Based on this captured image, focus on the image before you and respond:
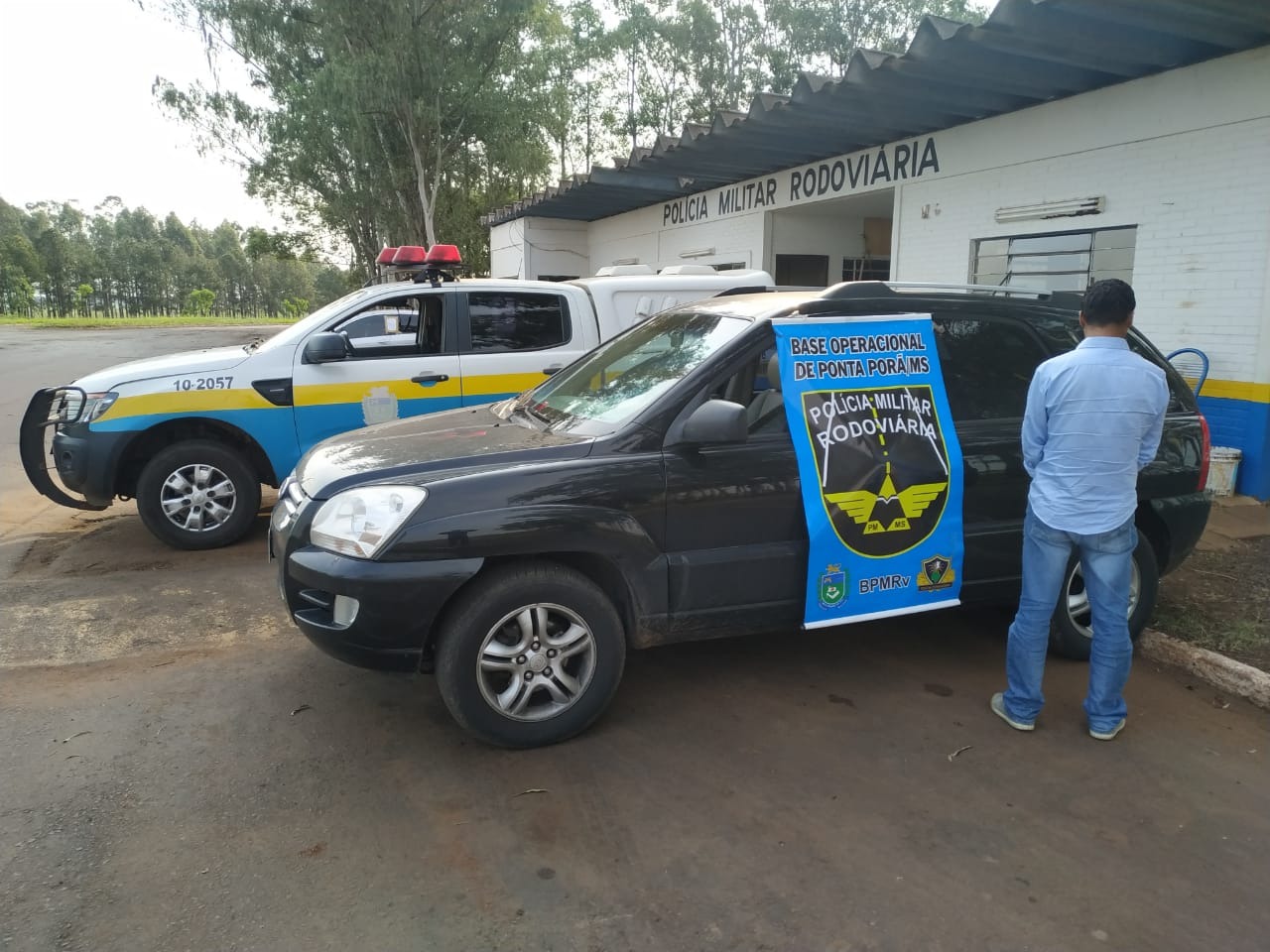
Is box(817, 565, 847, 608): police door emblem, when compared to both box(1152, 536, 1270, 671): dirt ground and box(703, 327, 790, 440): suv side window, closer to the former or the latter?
box(703, 327, 790, 440): suv side window

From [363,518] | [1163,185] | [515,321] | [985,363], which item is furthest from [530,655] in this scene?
[1163,185]

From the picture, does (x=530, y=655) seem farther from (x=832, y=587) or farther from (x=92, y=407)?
(x=92, y=407)

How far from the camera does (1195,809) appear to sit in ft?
9.82

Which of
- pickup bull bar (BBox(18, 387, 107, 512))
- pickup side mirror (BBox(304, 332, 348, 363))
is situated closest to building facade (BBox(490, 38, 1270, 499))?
pickup side mirror (BBox(304, 332, 348, 363))

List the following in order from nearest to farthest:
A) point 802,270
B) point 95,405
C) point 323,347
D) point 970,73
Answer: point 95,405 → point 323,347 → point 970,73 → point 802,270

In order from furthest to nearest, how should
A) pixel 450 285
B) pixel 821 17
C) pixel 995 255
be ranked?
pixel 821 17 < pixel 995 255 < pixel 450 285

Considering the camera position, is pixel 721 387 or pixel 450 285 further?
pixel 450 285

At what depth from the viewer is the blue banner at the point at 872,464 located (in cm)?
358

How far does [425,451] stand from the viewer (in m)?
3.49

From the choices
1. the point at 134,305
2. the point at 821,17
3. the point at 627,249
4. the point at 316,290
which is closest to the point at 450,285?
the point at 627,249

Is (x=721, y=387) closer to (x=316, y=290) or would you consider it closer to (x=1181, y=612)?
(x=1181, y=612)

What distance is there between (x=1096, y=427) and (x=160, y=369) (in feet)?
18.9

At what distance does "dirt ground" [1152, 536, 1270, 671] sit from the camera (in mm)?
4246

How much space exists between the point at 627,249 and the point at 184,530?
1257cm
